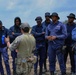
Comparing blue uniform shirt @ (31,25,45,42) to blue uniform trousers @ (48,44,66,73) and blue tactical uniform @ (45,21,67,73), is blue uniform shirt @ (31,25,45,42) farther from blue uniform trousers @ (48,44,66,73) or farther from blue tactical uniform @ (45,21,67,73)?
blue uniform trousers @ (48,44,66,73)

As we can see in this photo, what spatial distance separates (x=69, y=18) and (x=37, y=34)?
1.21 metres

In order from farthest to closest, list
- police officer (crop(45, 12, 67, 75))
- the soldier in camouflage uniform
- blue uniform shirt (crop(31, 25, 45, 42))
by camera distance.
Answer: blue uniform shirt (crop(31, 25, 45, 42)) → police officer (crop(45, 12, 67, 75)) → the soldier in camouflage uniform

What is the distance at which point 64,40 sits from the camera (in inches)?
469

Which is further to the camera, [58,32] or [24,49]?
[58,32]

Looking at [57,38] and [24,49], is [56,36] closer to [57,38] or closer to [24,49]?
[57,38]

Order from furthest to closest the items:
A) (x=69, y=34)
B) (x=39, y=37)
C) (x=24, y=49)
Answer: (x=39, y=37) < (x=69, y=34) < (x=24, y=49)

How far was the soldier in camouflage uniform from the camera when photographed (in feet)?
29.9

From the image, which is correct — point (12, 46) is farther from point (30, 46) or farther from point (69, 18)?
point (69, 18)

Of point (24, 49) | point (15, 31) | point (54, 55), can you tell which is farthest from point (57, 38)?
point (24, 49)

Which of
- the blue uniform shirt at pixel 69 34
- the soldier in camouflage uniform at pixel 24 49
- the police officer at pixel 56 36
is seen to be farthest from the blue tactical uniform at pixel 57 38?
the soldier in camouflage uniform at pixel 24 49

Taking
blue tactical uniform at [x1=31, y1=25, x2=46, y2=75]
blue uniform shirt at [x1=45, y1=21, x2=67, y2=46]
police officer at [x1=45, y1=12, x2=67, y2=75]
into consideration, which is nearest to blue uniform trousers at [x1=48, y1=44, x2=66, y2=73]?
police officer at [x1=45, y1=12, x2=67, y2=75]

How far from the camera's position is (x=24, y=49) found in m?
9.19

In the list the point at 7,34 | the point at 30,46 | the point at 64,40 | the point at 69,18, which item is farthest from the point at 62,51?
the point at 30,46

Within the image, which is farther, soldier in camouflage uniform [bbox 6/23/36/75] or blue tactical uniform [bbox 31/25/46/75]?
blue tactical uniform [bbox 31/25/46/75]
